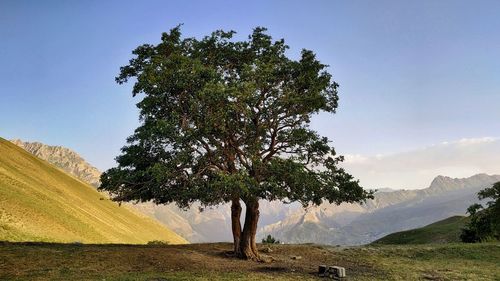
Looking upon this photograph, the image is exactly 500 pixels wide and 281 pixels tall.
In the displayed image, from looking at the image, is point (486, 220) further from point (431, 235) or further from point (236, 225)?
point (236, 225)

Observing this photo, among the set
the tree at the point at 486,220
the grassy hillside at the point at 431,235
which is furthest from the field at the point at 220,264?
the grassy hillside at the point at 431,235

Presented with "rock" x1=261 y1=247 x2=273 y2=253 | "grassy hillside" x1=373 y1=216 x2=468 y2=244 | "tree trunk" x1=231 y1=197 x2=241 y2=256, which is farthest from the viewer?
"grassy hillside" x1=373 y1=216 x2=468 y2=244

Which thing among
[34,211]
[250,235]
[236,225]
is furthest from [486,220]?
[34,211]

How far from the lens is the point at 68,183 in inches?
6176

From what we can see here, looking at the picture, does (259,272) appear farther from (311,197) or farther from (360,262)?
(360,262)

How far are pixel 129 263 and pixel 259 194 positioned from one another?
10643mm

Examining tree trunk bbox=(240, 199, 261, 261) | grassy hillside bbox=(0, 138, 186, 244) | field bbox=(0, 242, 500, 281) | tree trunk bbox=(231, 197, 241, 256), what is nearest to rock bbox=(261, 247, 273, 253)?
field bbox=(0, 242, 500, 281)

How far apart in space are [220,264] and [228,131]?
33.8ft

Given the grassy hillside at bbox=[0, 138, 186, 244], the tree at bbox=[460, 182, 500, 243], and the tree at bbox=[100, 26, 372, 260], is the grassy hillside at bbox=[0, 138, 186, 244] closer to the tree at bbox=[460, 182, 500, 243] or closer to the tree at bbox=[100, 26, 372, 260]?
the tree at bbox=[100, 26, 372, 260]

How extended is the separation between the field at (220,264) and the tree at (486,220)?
6.54m

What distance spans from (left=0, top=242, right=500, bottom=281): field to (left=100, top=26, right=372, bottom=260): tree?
441 centimetres

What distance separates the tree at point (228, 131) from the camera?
27.1 metres

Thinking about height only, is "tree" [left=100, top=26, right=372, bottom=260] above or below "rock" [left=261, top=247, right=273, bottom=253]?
above

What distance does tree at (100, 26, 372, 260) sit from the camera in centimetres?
2711
